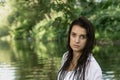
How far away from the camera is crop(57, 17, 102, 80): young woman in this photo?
2.91m

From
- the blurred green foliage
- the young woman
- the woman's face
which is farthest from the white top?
the blurred green foliage

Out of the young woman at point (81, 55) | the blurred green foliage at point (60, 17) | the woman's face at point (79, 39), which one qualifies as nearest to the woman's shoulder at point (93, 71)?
the young woman at point (81, 55)

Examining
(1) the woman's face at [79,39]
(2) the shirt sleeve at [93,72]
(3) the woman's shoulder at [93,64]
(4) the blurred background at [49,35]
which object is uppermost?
(1) the woman's face at [79,39]

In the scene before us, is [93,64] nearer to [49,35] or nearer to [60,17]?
[60,17]

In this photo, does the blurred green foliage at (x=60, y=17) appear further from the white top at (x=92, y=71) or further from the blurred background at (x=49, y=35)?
the white top at (x=92, y=71)

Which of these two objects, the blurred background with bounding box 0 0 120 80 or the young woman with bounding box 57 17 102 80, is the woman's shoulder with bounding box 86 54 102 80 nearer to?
the young woman with bounding box 57 17 102 80

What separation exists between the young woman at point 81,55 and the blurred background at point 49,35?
6622mm

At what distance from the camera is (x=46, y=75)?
15.9 meters

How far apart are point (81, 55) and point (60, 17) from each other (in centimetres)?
678

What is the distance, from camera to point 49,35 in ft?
162

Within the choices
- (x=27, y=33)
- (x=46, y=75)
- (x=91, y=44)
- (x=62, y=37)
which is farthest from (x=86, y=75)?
(x=27, y=33)

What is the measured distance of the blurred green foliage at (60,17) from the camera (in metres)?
11.1

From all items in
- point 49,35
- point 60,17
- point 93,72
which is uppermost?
point 93,72

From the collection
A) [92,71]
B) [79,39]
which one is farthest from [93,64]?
[79,39]
